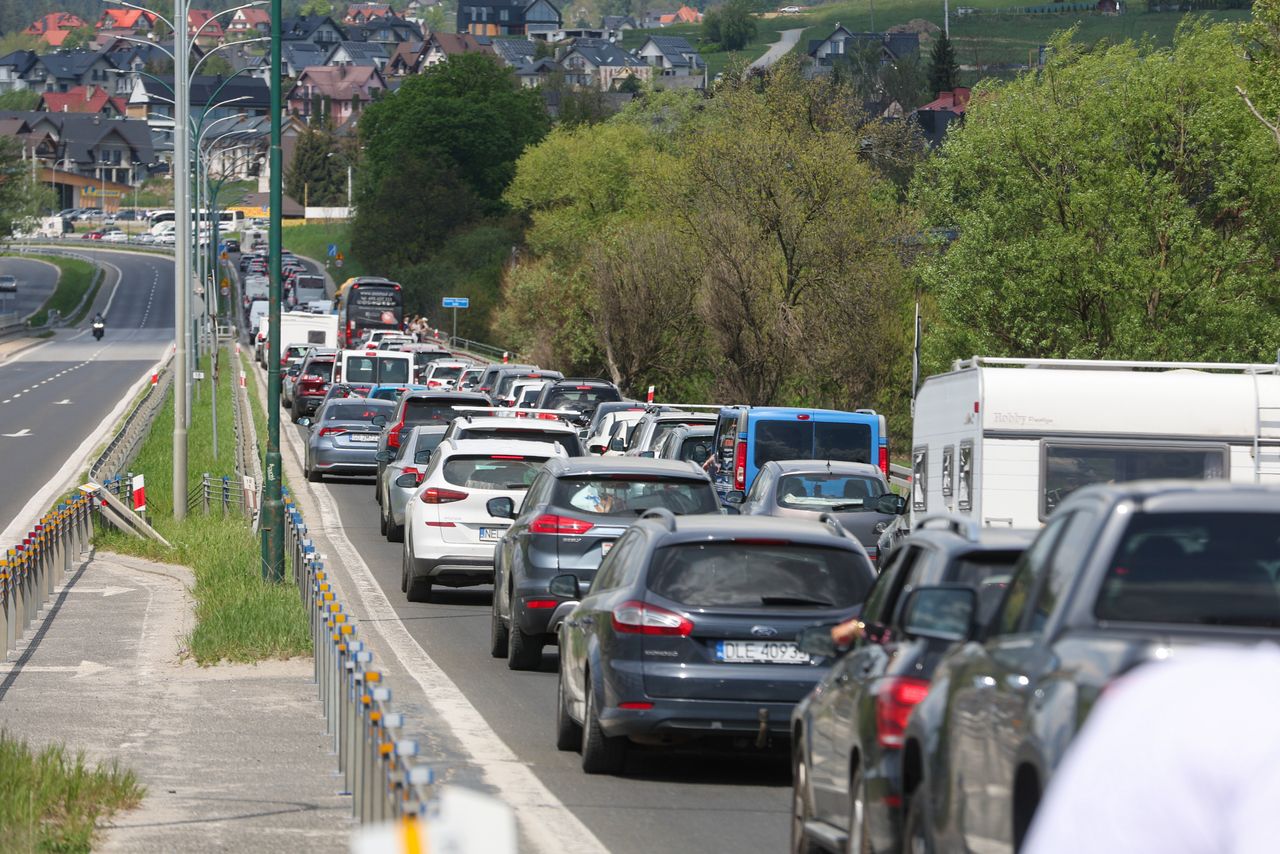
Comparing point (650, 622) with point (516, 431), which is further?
point (516, 431)

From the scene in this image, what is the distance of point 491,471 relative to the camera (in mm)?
20688

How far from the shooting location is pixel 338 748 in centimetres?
1151

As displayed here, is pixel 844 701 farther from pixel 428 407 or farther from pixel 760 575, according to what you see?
pixel 428 407

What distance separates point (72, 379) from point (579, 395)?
40.9 m

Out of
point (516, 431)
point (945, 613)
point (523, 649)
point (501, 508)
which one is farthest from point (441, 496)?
point (945, 613)

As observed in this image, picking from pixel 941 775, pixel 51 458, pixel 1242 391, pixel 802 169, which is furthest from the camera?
pixel 802 169

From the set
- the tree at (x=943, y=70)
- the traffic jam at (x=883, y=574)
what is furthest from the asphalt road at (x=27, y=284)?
the traffic jam at (x=883, y=574)

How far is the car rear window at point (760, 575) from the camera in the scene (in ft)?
36.5

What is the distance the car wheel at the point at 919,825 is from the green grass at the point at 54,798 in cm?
415

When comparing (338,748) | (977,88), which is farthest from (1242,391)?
(977,88)

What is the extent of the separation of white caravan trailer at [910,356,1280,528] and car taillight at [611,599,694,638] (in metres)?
7.54

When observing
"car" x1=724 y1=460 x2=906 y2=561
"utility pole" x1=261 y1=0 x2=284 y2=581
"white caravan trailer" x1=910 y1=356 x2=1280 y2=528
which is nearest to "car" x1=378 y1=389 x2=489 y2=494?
"utility pole" x1=261 y1=0 x2=284 y2=581

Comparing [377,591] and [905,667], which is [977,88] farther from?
[905,667]

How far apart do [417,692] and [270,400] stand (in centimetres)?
911
